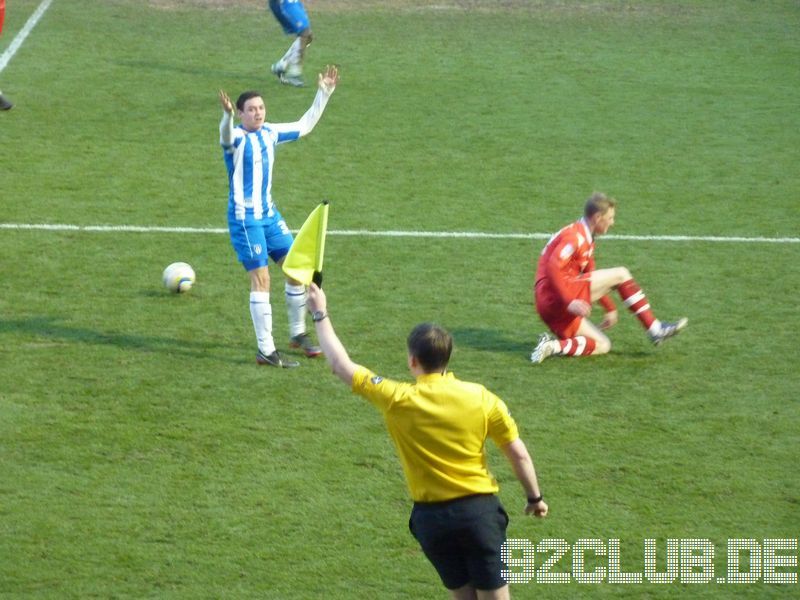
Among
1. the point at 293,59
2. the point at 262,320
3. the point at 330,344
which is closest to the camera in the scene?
the point at 330,344

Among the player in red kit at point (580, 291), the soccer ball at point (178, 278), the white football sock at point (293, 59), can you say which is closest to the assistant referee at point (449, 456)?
the player in red kit at point (580, 291)

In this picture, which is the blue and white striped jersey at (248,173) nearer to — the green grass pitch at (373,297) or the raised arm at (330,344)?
the green grass pitch at (373,297)

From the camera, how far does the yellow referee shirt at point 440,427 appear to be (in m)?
5.82

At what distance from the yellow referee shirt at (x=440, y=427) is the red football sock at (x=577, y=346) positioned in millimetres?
4526

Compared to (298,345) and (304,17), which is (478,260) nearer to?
(298,345)

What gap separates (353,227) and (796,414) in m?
5.61

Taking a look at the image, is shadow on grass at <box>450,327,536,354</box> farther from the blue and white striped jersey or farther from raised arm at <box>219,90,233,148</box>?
raised arm at <box>219,90,233,148</box>

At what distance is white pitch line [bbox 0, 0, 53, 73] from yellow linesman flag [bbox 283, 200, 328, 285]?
14138 millimetres

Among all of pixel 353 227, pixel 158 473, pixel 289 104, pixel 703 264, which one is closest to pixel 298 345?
pixel 158 473

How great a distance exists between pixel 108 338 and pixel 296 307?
1.62 metres

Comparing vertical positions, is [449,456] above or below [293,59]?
above

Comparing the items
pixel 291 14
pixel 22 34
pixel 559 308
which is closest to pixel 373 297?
pixel 559 308

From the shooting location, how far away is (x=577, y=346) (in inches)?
409

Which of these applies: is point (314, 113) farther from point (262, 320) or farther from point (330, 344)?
point (330, 344)
